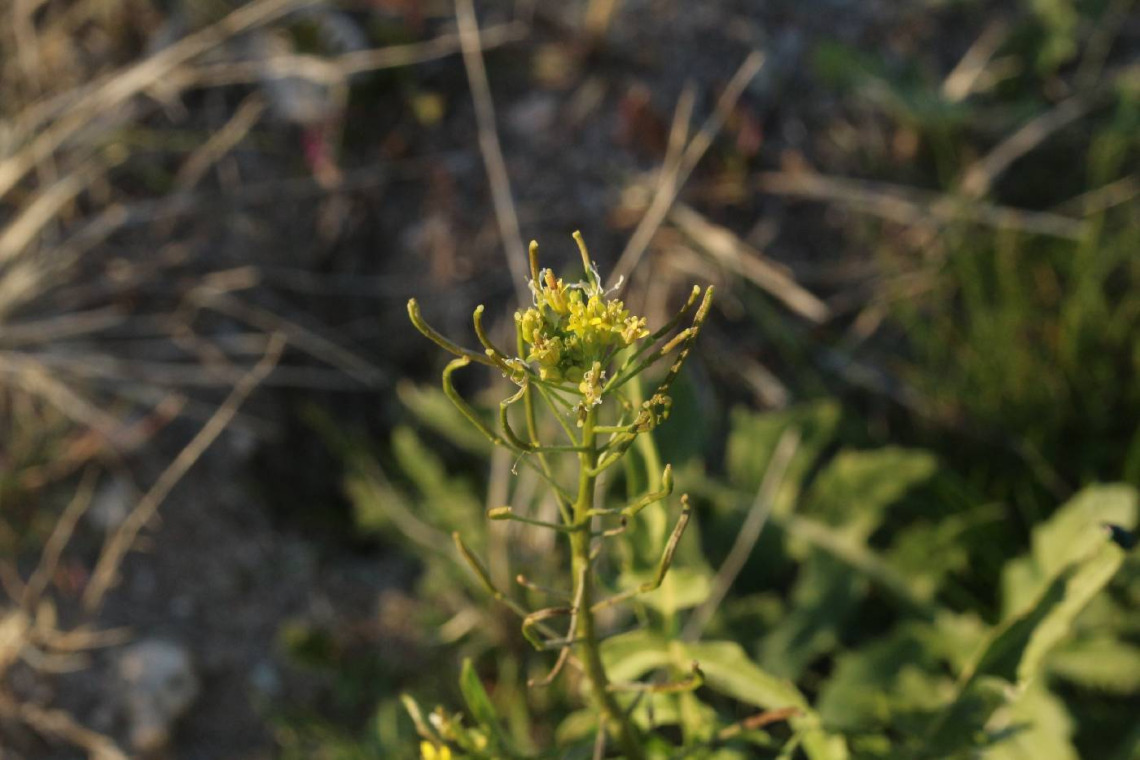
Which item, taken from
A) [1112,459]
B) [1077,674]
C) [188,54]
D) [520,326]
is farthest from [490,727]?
[188,54]

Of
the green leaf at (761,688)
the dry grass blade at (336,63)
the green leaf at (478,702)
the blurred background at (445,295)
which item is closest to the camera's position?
the green leaf at (478,702)

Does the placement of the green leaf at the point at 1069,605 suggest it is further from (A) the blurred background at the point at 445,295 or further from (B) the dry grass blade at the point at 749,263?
(B) the dry grass blade at the point at 749,263

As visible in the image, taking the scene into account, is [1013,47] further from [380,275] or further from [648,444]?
[648,444]

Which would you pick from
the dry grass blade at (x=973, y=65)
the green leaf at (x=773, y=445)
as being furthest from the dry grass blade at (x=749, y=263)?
the dry grass blade at (x=973, y=65)

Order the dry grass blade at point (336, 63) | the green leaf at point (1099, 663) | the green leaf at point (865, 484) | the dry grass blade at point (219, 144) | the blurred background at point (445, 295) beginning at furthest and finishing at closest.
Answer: the dry grass blade at point (219, 144), the dry grass blade at point (336, 63), the blurred background at point (445, 295), the green leaf at point (865, 484), the green leaf at point (1099, 663)

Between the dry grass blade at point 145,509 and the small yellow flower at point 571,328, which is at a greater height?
the dry grass blade at point 145,509

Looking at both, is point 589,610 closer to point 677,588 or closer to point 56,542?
point 677,588

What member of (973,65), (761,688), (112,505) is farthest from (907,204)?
(112,505)
